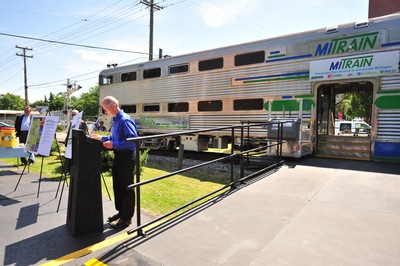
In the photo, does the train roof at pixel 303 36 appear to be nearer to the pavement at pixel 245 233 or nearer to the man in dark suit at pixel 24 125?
the pavement at pixel 245 233

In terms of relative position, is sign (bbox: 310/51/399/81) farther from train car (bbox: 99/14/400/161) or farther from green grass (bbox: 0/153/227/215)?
green grass (bbox: 0/153/227/215)

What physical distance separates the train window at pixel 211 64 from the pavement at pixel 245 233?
605 cm

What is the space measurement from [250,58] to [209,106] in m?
2.23

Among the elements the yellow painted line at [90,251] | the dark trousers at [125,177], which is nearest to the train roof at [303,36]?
the dark trousers at [125,177]

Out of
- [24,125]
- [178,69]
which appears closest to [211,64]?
[178,69]

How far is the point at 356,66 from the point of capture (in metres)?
7.43

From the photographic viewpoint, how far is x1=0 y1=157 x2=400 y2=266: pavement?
2.68 meters

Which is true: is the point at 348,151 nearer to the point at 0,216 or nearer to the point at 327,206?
the point at 327,206

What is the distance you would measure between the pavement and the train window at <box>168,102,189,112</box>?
21.9ft

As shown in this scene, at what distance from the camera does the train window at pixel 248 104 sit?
30.3 feet

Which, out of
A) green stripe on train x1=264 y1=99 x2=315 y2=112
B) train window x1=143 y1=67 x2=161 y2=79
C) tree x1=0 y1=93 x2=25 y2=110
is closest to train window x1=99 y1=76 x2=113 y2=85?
train window x1=143 y1=67 x2=161 y2=79

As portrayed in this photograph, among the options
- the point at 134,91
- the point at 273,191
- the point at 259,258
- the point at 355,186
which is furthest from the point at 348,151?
the point at 134,91

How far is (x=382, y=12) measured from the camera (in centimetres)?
2120

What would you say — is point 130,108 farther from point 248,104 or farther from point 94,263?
point 94,263
